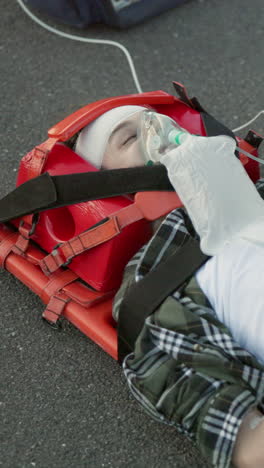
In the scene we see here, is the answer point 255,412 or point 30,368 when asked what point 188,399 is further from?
point 30,368

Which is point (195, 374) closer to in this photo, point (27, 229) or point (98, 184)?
point (98, 184)

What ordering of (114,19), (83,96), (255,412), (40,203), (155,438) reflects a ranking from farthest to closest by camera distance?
(114,19)
(83,96)
(40,203)
(155,438)
(255,412)

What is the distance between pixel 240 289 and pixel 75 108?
1249 mm

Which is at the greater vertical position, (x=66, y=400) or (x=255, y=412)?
(x=255, y=412)

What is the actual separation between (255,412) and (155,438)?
272 millimetres

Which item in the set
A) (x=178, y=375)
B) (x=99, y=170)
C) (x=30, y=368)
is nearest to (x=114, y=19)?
(x=99, y=170)

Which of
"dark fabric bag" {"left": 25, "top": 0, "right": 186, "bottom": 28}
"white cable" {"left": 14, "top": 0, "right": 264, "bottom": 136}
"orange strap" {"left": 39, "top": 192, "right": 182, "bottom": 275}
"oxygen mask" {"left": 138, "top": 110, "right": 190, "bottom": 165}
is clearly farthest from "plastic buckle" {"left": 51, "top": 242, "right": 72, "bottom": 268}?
"dark fabric bag" {"left": 25, "top": 0, "right": 186, "bottom": 28}

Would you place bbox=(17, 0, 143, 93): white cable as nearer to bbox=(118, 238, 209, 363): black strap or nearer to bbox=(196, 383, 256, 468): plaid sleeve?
bbox=(118, 238, 209, 363): black strap

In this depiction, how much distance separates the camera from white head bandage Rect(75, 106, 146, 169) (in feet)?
5.65

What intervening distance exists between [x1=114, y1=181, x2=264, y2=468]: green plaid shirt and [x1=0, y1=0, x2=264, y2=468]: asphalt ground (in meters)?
0.16

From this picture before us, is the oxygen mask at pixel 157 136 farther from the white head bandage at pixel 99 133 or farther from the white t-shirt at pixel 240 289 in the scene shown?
the white t-shirt at pixel 240 289

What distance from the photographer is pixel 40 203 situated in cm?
164

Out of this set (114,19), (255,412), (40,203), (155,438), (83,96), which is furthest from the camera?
(114,19)

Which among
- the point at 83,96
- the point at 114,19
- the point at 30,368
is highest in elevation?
the point at 114,19
